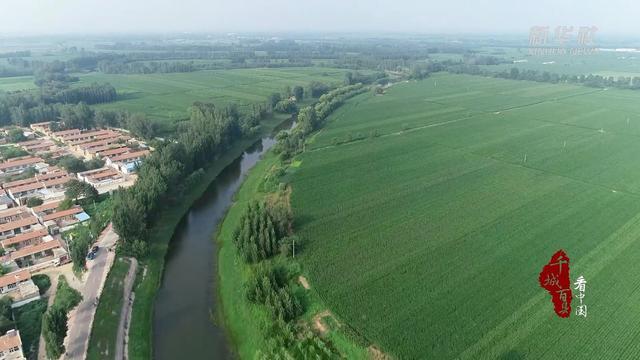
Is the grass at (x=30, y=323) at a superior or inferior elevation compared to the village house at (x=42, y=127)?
inferior

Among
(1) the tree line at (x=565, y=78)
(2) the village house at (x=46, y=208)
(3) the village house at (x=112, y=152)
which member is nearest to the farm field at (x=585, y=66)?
(1) the tree line at (x=565, y=78)

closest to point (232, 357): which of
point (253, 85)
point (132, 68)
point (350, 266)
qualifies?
point (350, 266)

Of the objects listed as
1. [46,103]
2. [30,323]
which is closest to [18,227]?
[30,323]

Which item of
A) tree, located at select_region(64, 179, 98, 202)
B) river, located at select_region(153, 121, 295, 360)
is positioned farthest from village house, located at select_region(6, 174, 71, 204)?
river, located at select_region(153, 121, 295, 360)

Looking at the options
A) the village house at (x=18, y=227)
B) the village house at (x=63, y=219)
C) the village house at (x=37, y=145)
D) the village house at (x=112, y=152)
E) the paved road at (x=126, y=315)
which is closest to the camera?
the paved road at (x=126, y=315)

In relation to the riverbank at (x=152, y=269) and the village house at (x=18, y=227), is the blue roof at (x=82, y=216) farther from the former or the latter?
the riverbank at (x=152, y=269)

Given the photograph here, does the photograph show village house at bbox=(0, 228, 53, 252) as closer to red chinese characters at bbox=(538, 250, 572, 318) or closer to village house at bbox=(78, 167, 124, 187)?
village house at bbox=(78, 167, 124, 187)
